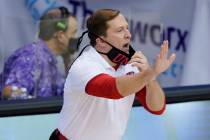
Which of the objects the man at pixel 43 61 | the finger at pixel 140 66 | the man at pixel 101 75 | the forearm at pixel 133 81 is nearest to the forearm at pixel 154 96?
the man at pixel 101 75

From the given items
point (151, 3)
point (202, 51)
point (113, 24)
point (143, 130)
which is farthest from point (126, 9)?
point (113, 24)

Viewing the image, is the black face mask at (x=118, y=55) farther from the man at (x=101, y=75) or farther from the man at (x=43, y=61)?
the man at (x=43, y=61)

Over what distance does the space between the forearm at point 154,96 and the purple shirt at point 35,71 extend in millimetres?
1515

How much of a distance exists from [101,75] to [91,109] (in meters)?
0.23

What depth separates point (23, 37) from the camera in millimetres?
5082

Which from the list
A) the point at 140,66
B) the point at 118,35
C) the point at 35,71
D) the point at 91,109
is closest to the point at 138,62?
the point at 140,66

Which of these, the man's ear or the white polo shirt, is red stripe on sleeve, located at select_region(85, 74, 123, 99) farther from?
the man's ear

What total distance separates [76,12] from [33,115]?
1005 mm

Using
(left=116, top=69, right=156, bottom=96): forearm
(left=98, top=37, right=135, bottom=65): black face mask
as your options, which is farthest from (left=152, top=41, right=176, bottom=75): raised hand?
(left=98, top=37, right=135, bottom=65): black face mask

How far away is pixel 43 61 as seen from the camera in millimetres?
4859

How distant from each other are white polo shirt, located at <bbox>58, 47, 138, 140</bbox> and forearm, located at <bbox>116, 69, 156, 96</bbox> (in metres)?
0.18

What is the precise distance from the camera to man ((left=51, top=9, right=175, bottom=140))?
10.5ft

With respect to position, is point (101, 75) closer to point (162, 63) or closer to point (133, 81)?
point (133, 81)

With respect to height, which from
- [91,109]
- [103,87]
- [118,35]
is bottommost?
[91,109]
